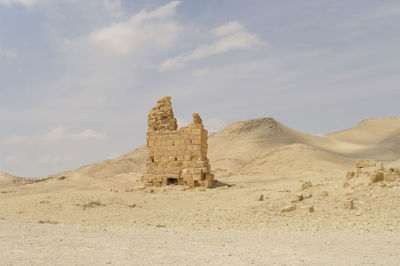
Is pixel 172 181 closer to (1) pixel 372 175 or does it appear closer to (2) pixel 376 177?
(1) pixel 372 175

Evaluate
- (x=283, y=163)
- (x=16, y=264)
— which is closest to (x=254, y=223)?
(x=16, y=264)

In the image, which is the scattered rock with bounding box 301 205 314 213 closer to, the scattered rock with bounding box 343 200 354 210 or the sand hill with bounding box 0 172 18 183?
the scattered rock with bounding box 343 200 354 210

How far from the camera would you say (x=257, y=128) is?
141 ft

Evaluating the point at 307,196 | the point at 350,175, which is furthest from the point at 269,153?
the point at 307,196

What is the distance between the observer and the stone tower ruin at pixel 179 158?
1706 cm

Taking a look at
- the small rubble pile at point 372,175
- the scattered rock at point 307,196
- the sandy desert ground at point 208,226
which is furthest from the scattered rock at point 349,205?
the small rubble pile at point 372,175

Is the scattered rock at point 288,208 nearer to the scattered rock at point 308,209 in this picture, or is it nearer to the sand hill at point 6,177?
the scattered rock at point 308,209

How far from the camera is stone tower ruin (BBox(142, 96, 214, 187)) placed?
17062 millimetres

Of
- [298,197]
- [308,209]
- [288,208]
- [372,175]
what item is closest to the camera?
[308,209]

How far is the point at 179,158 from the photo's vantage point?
17438 mm

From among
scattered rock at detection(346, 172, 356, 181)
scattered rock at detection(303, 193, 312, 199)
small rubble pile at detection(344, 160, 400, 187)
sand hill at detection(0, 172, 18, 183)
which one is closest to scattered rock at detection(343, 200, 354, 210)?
scattered rock at detection(303, 193, 312, 199)

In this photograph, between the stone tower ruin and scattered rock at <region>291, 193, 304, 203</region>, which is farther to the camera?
the stone tower ruin

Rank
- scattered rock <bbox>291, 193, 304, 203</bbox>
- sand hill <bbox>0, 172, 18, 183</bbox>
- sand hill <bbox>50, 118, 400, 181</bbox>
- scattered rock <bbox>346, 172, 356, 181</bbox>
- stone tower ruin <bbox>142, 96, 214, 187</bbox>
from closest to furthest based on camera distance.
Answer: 1. scattered rock <bbox>291, 193, 304, 203</bbox>
2. scattered rock <bbox>346, 172, 356, 181</bbox>
3. stone tower ruin <bbox>142, 96, 214, 187</bbox>
4. sand hill <bbox>50, 118, 400, 181</bbox>
5. sand hill <bbox>0, 172, 18, 183</bbox>

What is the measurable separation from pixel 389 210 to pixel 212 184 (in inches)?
375
